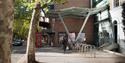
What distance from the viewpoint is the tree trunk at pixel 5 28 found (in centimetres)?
587

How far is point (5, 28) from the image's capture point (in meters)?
5.96

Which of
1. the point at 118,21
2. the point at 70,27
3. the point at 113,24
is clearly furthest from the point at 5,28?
the point at 70,27

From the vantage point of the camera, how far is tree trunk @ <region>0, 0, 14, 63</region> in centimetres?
587

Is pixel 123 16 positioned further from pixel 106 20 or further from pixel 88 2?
pixel 88 2

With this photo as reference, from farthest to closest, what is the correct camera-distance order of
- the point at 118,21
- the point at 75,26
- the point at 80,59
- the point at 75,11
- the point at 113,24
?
1. the point at 75,26
2. the point at 75,11
3. the point at 113,24
4. the point at 118,21
5. the point at 80,59

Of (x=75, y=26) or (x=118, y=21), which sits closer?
(x=118, y=21)

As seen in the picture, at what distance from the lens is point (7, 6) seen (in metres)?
5.90

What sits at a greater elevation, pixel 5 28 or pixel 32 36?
pixel 5 28

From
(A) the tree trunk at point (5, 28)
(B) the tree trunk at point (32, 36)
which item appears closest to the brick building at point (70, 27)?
(B) the tree trunk at point (32, 36)

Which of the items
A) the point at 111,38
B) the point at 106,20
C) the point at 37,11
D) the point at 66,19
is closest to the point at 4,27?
the point at 37,11

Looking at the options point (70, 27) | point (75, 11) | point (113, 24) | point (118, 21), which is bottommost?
point (70, 27)

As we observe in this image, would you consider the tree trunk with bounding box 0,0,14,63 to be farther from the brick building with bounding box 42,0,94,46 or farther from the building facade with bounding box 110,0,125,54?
the brick building with bounding box 42,0,94,46

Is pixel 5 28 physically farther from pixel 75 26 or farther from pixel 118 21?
pixel 75 26

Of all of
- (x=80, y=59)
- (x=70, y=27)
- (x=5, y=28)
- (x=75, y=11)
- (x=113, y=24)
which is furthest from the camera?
(x=70, y=27)
